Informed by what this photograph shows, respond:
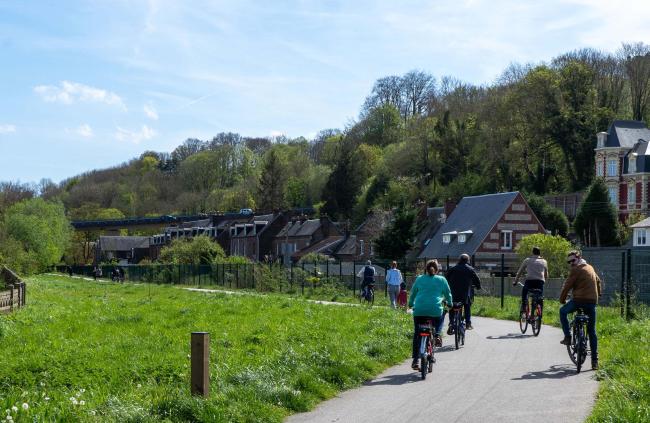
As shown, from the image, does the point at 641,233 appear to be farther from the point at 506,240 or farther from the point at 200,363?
the point at 200,363

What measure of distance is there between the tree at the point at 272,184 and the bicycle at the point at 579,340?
9202 centimetres

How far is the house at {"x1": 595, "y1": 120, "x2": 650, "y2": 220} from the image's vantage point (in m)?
70.4

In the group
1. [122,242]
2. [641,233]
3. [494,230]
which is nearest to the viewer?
[641,233]

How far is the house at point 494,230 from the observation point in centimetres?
6375

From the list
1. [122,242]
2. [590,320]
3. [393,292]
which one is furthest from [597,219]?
[122,242]

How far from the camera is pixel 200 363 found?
31.9 ft

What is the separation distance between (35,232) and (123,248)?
53.5m

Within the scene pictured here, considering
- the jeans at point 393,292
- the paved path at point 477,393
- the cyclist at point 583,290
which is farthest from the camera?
the jeans at point 393,292

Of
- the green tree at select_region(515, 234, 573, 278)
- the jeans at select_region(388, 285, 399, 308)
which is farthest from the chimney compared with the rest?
the jeans at select_region(388, 285, 399, 308)

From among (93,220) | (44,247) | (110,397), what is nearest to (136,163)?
(93,220)

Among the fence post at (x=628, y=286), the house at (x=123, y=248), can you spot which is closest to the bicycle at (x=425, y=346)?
the fence post at (x=628, y=286)

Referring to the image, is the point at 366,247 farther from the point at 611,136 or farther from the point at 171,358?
the point at 171,358

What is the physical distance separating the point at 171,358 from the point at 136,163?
145838mm

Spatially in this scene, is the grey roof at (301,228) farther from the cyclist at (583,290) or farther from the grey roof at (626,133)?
the cyclist at (583,290)
